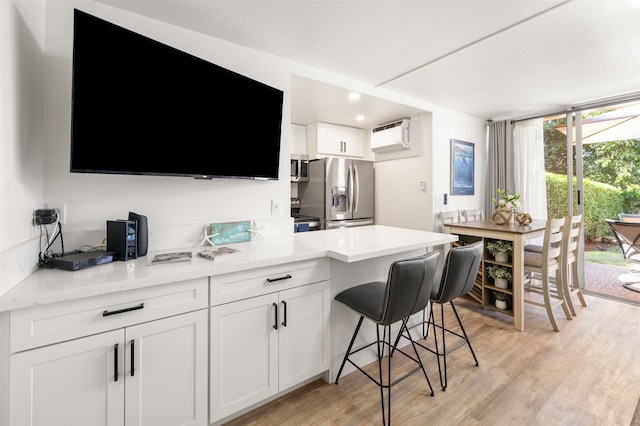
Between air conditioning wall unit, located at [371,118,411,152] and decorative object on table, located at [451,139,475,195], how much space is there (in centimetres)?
68

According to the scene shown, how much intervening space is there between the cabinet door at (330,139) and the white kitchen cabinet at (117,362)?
2973 mm

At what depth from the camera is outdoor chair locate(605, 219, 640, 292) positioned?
3.19m

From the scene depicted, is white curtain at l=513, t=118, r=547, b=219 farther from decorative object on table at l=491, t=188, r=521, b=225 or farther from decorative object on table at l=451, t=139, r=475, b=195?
decorative object on table at l=491, t=188, r=521, b=225

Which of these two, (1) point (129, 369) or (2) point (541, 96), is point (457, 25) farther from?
(1) point (129, 369)

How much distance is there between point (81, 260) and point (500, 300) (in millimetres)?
3421

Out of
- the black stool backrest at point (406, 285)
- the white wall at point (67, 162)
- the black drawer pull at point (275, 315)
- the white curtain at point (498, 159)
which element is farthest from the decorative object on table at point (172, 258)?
the white curtain at point (498, 159)

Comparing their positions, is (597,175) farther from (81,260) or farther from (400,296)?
(81,260)

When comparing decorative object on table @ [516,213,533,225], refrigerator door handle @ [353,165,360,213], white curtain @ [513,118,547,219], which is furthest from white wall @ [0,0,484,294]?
white curtain @ [513,118,547,219]

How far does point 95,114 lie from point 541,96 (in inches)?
167

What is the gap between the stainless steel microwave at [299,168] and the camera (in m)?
3.74

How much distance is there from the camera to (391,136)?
3836mm

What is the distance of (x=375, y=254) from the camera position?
5.52 feet

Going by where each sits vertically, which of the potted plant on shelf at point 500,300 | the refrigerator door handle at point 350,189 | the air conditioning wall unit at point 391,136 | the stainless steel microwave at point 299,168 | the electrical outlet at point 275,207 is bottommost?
the potted plant on shelf at point 500,300

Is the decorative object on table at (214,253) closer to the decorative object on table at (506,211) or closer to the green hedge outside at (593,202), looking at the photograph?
the decorative object on table at (506,211)
